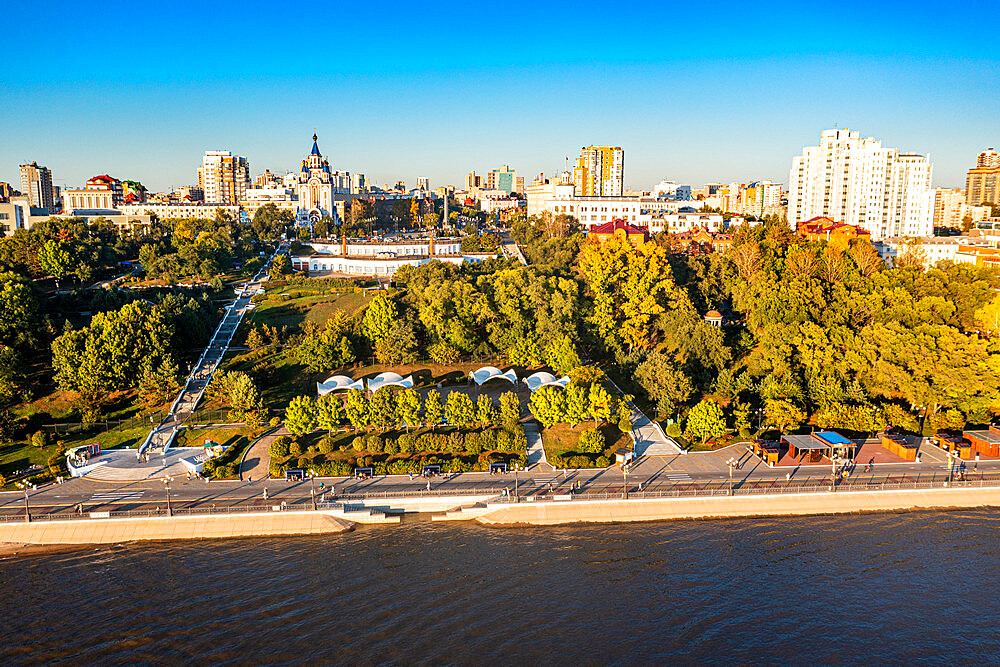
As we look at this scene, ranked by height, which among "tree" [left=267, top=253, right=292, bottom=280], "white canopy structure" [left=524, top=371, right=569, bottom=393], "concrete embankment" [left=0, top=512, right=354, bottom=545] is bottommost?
"concrete embankment" [left=0, top=512, right=354, bottom=545]

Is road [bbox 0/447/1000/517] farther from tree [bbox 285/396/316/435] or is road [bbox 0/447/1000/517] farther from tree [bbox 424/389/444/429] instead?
tree [bbox 424/389/444/429]

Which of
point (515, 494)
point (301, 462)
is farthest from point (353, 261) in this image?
point (515, 494)

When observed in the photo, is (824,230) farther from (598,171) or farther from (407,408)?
(598,171)

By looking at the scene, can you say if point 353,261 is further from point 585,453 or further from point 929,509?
point 929,509

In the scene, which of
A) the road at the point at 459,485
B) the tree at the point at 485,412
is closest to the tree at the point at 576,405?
the road at the point at 459,485

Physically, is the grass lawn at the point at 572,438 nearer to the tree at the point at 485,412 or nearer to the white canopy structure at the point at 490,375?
the tree at the point at 485,412

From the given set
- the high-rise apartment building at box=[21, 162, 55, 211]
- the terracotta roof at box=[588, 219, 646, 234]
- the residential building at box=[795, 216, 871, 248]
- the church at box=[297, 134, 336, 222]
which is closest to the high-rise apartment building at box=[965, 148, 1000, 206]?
the residential building at box=[795, 216, 871, 248]
